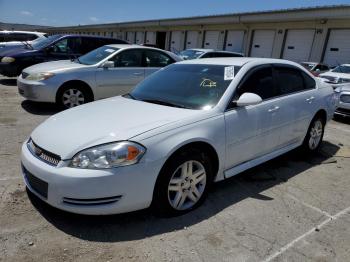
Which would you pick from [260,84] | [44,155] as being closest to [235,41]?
[260,84]

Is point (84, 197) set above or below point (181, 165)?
below

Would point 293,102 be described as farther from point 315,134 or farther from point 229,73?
point 229,73

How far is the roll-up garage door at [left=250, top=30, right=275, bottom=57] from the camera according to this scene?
20875mm

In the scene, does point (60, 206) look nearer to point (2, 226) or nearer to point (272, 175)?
point (2, 226)

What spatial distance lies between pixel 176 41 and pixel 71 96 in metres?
24.8

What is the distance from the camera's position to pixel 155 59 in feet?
26.1

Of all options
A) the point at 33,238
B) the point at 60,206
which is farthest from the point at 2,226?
the point at 60,206

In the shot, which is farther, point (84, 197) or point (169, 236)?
point (169, 236)

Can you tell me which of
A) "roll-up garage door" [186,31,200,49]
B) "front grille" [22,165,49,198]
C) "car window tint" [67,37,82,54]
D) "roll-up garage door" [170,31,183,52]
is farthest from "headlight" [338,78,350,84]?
"roll-up garage door" [170,31,183,52]

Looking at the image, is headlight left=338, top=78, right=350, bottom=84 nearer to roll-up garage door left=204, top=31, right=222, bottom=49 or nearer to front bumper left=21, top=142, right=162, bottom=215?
front bumper left=21, top=142, right=162, bottom=215

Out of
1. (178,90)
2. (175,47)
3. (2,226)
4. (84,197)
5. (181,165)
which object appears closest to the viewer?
(84,197)

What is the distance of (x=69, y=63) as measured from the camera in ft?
24.3

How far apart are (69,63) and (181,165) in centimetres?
534

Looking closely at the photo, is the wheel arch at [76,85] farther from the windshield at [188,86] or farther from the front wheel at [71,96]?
the windshield at [188,86]
